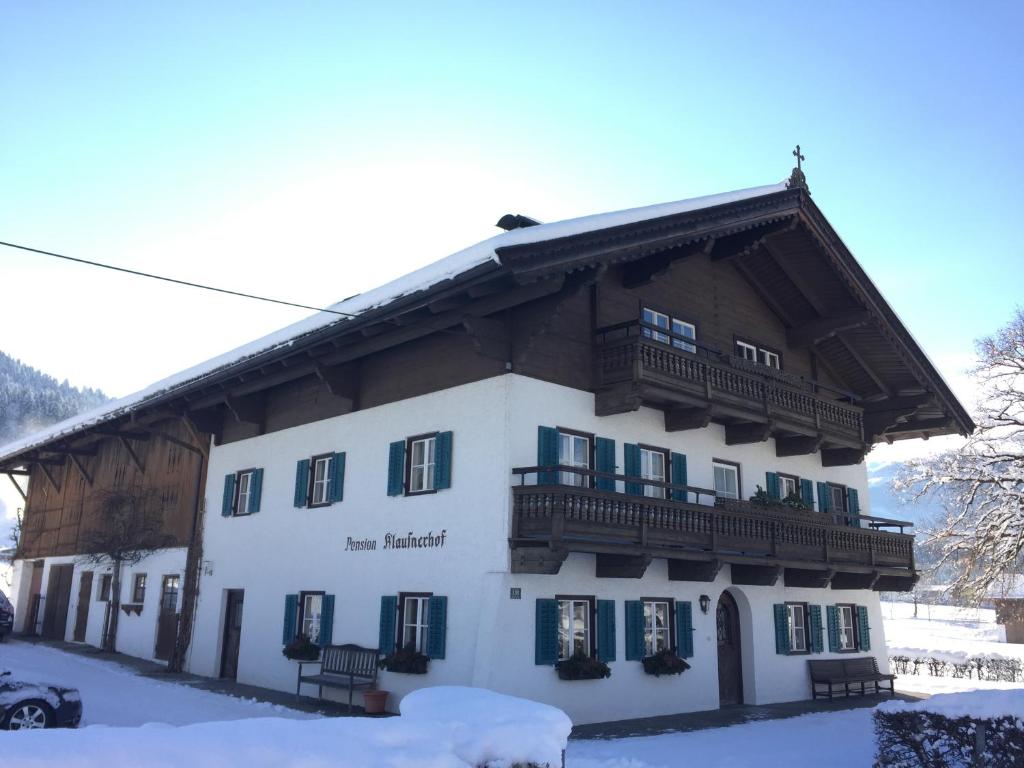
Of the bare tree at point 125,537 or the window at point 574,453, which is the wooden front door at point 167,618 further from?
the window at point 574,453

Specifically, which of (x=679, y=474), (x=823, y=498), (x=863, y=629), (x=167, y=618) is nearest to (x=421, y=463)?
(x=679, y=474)

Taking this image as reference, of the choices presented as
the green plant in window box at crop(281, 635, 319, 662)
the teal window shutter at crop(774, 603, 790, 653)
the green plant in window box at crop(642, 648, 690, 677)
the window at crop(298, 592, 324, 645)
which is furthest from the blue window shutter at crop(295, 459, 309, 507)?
the teal window shutter at crop(774, 603, 790, 653)

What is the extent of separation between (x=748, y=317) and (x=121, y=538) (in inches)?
750

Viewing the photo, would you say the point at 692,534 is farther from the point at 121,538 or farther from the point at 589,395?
the point at 121,538

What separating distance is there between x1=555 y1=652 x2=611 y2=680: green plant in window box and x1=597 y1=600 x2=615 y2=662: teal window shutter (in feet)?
1.38

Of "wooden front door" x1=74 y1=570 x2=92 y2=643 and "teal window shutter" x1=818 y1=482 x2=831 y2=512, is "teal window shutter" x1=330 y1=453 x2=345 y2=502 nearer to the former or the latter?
"teal window shutter" x1=818 y1=482 x2=831 y2=512

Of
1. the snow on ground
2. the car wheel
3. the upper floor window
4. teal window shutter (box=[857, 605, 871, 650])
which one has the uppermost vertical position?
the upper floor window

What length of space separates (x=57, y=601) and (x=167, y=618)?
9.95 metres

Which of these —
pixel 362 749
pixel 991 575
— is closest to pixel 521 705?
pixel 362 749

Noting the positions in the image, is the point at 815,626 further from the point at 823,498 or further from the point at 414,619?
the point at 414,619

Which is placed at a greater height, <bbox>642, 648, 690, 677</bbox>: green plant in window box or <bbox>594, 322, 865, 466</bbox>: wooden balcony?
<bbox>594, 322, 865, 466</bbox>: wooden balcony

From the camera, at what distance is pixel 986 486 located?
28.3 metres

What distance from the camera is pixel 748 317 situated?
67.7 ft

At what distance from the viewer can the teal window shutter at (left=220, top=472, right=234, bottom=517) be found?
2179 centimetres
